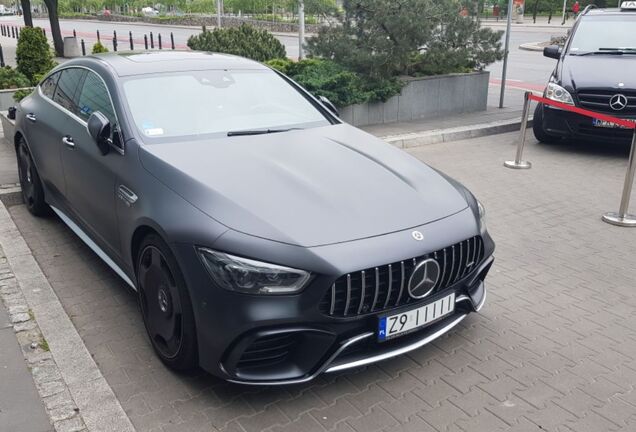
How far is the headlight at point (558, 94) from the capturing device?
8758mm

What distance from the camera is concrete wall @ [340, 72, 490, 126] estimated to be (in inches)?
404

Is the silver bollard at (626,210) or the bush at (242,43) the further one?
the bush at (242,43)

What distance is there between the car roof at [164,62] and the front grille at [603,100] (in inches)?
211

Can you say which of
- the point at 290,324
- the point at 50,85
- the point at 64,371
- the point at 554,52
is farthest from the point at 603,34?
the point at 64,371

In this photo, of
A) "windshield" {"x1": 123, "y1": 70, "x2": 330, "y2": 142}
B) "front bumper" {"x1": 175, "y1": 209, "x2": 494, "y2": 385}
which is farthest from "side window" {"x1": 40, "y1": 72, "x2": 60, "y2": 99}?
"front bumper" {"x1": 175, "y1": 209, "x2": 494, "y2": 385}

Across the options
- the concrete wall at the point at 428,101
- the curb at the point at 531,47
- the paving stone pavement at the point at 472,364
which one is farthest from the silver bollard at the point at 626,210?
the curb at the point at 531,47

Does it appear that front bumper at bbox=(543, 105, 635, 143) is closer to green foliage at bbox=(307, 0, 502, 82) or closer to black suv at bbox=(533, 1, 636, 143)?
black suv at bbox=(533, 1, 636, 143)

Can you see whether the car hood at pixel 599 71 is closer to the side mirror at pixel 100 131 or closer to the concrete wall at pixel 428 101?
the concrete wall at pixel 428 101

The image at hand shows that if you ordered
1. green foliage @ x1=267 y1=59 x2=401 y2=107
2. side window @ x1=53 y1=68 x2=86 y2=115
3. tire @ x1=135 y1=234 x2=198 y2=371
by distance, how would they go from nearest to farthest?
tire @ x1=135 y1=234 x2=198 y2=371 < side window @ x1=53 y1=68 x2=86 y2=115 < green foliage @ x1=267 y1=59 x2=401 y2=107

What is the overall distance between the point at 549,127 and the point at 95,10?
3112 inches

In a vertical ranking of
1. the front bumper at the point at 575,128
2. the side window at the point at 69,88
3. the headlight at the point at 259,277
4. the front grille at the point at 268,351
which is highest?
the side window at the point at 69,88

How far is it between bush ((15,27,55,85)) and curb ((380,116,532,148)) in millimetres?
7091

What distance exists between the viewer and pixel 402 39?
1034cm

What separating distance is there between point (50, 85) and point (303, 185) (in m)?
3.23
